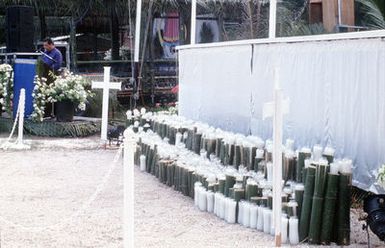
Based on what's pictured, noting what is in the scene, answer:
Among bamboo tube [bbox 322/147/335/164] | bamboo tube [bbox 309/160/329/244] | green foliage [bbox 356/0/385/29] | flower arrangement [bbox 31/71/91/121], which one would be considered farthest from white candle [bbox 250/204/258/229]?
flower arrangement [bbox 31/71/91/121]

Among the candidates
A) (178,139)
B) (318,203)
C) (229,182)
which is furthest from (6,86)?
(318,203)

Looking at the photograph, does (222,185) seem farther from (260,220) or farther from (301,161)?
(301,161)

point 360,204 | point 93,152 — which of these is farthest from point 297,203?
point 93,152

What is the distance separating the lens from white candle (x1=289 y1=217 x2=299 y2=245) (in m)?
6.43

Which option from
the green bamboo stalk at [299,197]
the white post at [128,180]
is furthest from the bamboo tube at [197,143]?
the white post at [128,180]

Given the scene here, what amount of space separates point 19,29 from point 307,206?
447 inches

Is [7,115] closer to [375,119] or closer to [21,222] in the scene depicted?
[21,222]

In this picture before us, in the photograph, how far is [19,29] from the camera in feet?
53.4

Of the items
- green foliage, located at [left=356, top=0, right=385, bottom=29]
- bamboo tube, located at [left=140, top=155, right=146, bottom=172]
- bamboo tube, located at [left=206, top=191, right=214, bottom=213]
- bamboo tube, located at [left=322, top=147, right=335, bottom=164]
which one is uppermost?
green foliage, located at [left=356, top=0, right=385, bottom=29]

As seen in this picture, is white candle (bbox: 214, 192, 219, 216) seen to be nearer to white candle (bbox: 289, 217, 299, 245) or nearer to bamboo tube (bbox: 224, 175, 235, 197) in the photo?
bamboo tube (bbox: 224, 175, 235, 197)

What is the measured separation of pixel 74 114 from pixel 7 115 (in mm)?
1524

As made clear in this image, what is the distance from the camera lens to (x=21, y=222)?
736 cm

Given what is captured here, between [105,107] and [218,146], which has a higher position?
[105,107]

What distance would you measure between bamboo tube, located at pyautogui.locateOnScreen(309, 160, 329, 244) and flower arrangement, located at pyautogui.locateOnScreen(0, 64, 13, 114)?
9917mm
